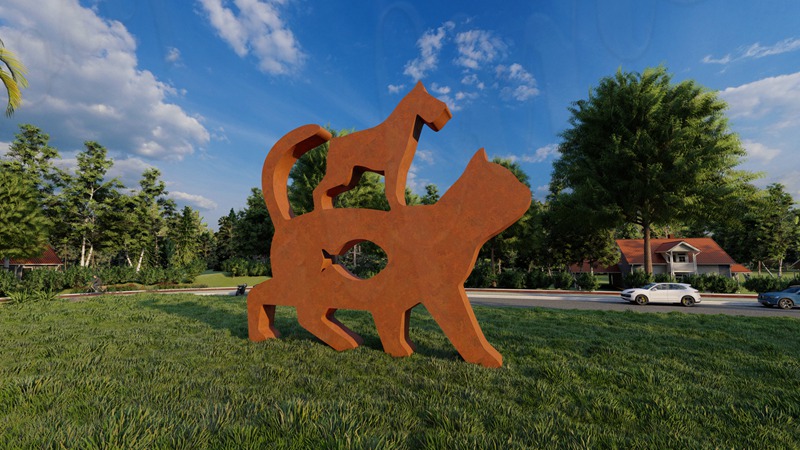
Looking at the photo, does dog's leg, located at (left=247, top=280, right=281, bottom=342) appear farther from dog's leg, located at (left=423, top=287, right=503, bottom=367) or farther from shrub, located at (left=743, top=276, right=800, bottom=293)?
shrub, located at (left=743, top=276, right=800, bottom=293)

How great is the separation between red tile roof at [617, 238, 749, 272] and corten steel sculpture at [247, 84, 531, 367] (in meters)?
38.3

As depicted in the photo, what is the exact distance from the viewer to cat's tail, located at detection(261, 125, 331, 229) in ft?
26.3

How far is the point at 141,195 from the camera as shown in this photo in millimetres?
39062

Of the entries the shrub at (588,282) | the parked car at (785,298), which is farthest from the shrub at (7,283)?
the parked car at (785,298)

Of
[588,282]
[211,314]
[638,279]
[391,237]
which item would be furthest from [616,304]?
[211,314]

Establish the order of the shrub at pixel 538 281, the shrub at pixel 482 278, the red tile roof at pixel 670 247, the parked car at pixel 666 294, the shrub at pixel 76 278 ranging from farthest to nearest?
the red tile roof at pixel 670 247, the shrub at pixel 482 278, the shrub at pixel 538 281, the shrub at pixel 76 278, the parked car at pixel 666 294

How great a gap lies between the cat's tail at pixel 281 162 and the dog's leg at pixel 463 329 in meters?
4.20

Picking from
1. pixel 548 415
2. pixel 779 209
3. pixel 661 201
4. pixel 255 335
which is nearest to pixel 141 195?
pixel 255 335

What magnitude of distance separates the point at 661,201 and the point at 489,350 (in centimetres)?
2486

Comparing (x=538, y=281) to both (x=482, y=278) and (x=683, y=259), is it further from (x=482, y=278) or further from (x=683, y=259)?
(x=683, y=259)

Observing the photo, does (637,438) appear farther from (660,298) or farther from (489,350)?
(660,298)

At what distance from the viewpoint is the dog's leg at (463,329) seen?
19.6 ft

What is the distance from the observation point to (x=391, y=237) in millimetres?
6820

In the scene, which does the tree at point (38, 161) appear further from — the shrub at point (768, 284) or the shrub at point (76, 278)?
the shrub at point (768, 284)
